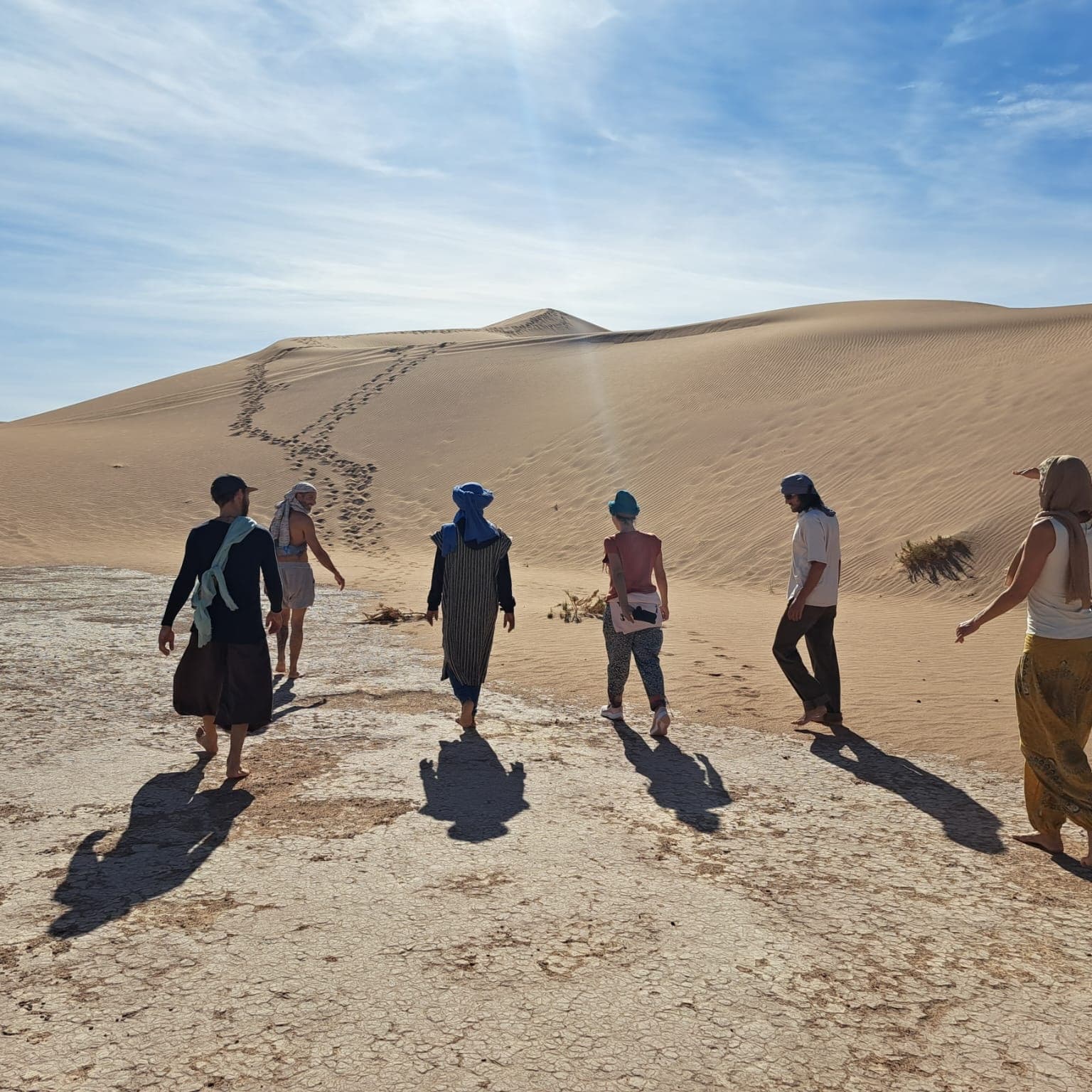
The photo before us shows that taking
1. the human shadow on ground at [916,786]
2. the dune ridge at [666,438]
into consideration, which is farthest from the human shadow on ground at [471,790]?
the dune ridge at [666,438]

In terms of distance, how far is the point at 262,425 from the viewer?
125ft

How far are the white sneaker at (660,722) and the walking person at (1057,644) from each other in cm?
251

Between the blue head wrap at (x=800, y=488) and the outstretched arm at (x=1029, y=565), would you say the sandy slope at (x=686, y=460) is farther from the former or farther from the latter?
the outstretched arm at (x=1029, y=565)

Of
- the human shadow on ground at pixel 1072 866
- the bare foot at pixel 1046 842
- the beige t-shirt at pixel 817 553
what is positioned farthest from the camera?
the beige t-shirt at pixel 817 553

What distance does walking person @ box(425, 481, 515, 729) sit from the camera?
22.3ft

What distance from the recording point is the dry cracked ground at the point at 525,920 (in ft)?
9.30

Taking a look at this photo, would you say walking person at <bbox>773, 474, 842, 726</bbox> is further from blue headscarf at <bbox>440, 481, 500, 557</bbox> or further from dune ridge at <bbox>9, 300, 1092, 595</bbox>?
dune ridge at <bbox>9, 300, 1092, 595</bbox>

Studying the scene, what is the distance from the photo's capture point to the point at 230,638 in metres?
5.61

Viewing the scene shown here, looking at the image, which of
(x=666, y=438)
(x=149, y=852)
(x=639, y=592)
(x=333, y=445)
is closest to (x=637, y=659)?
(x=639, y=592)

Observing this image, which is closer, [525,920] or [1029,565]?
[525,920]

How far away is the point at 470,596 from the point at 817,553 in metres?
2.39

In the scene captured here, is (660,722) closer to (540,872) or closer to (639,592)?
(639,592)

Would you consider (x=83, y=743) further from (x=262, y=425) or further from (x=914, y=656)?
(x=262, y=425)

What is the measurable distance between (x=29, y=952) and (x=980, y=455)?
17684 millimetres
